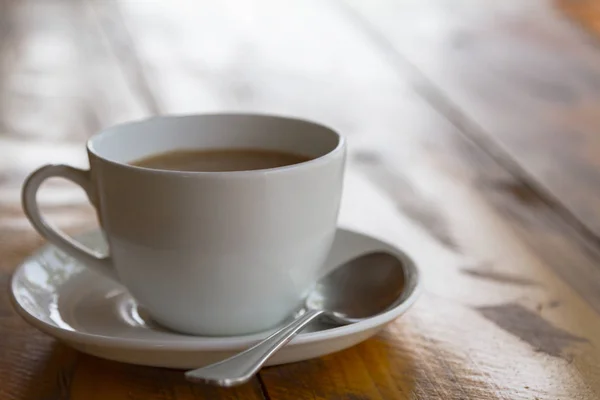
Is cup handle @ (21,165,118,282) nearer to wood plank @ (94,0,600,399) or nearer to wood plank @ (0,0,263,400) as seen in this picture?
wood plank @ (0,0,263,400)

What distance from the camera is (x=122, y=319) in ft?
1.97

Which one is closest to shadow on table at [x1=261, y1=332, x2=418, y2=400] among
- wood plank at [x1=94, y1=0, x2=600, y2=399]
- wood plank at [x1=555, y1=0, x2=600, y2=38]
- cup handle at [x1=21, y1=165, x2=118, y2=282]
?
wood plank at [x1=94, y1=0, x2=600, y2=399]

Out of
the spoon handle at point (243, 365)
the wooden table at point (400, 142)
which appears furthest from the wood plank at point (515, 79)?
the spoon handle at point (243, 365)

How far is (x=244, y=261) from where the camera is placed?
0.54 metres

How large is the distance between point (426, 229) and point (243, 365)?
378 millimetres

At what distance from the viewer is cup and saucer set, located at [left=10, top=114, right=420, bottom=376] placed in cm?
52

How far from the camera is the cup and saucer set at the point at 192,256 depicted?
519mm

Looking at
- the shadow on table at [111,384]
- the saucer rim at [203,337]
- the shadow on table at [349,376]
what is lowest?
the shadow on table at [349,376]

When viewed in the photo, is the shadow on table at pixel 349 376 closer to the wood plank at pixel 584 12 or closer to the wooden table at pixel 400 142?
the wooden table at pixel 400 142

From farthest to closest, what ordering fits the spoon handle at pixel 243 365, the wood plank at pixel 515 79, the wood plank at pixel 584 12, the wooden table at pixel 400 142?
the wood plank at pixel 584 12
the wood plank at pixel 515 79
the wooden table at pixel 400 142
the spoon handle at pixel 243 365

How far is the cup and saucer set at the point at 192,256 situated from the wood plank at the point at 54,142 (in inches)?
0.8

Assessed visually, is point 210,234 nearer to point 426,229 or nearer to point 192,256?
point 192,256

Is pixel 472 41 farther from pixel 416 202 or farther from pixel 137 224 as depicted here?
pixel 137 224

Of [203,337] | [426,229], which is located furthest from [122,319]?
[426,229]
